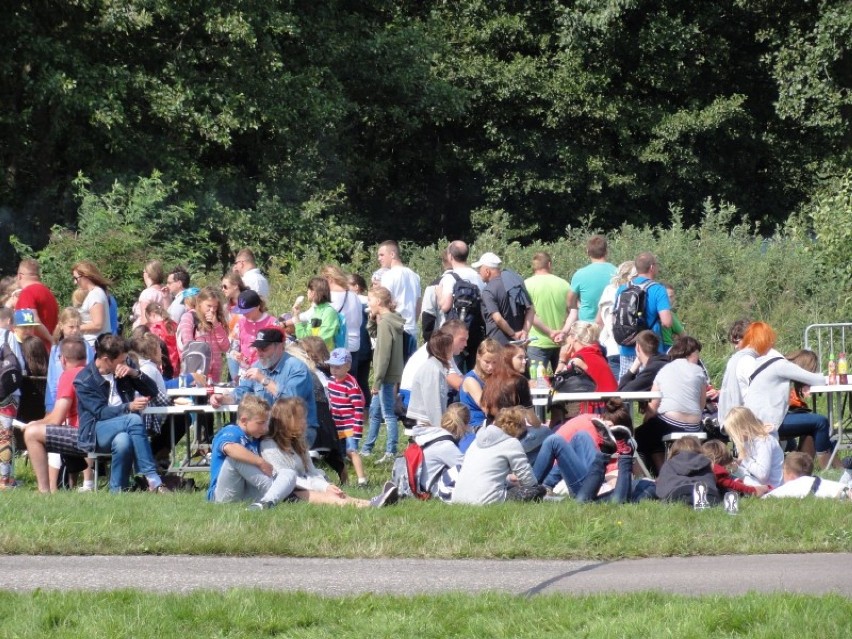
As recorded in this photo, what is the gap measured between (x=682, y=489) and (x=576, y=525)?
1293 mm

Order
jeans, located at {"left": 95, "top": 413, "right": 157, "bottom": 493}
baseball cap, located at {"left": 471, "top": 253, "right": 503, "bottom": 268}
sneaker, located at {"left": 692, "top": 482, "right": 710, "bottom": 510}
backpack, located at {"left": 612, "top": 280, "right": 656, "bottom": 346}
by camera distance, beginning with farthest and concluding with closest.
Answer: baseball cap, located at {"left": 471, "top": 253, "right": 503, "bottom": 268} < backpack, located at {"left": 612, "top": 280, "right": 656, "bottom": 346} < jeans, located at {"left": 95, "top": 413, "right": 157, "bottom": 493} < sneaker, located at {"left": 692, "top": 482, "right": 710, "bottom": 510}

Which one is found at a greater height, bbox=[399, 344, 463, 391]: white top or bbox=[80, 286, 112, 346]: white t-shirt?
bbox=[80, 286, 112, 346]: white t-shirt

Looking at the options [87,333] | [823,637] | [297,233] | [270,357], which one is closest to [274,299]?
[297,233]

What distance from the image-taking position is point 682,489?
10.5 meters

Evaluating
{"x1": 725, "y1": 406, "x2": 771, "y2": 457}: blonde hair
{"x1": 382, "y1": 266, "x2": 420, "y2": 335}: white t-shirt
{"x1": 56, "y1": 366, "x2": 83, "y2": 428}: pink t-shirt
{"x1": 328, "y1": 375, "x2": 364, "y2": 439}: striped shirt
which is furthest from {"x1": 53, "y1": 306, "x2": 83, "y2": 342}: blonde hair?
{"x1": 725, "y1": 406, "x2": 771, "y2": 457}: blonde hair

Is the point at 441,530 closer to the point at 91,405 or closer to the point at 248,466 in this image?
the point at 248,466

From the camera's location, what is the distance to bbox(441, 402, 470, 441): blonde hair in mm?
11289

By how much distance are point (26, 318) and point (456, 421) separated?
15.7 ft

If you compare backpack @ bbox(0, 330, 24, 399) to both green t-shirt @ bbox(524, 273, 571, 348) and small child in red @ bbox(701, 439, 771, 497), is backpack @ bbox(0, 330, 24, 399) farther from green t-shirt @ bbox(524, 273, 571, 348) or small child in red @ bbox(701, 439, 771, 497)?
small child in red @ bbox(701, 439, 771, 497)

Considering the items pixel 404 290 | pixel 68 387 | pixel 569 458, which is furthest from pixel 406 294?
pixel 569 458

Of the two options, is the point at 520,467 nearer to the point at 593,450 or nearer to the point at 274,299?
the point at 593,450

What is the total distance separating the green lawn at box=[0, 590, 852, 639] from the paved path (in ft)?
1.42

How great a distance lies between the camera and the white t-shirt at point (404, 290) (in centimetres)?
1535

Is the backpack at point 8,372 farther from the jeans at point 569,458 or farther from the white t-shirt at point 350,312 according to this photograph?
the jeans at point 569,458
